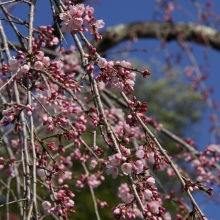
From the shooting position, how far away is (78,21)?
153 cm

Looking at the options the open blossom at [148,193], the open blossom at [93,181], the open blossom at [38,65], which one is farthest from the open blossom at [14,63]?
the open blossom at [93,181]

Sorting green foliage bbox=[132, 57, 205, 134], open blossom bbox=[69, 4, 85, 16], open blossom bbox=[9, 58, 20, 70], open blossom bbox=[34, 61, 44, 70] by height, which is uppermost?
green foliage bbox=[132, 57, 205, 134]

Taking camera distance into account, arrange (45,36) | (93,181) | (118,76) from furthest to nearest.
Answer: (93,181) < (45,36) < (118,76)

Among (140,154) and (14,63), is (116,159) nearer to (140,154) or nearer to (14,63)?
(140,154)

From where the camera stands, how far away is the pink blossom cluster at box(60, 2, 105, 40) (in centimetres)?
153

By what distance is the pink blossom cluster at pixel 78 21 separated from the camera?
60.3 inches

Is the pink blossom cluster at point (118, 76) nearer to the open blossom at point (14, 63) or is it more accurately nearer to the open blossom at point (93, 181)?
the open blossom at point (14, 63)

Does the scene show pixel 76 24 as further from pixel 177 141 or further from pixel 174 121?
pixel 174 121

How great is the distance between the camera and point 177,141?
283 cm

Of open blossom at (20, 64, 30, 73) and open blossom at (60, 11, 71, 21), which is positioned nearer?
open blossom at (20, 64, 30, 73)

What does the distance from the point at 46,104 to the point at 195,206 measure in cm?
68

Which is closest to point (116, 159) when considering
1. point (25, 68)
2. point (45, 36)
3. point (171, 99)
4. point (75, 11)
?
point (25, 68)

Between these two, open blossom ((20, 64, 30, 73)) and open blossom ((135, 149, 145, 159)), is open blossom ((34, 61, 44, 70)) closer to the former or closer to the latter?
open blossom ((20, 64, 30, 73))

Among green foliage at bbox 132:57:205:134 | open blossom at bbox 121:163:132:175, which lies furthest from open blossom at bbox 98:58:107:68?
green foliage at bbox 132:57:205:134
